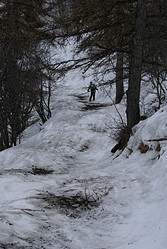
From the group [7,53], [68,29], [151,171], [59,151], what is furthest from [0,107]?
[151,171]

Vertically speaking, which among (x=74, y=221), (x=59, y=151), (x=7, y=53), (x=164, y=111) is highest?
(x=7, y=53)

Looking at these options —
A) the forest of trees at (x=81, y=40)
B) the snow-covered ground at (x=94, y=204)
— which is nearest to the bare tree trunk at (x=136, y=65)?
the forest of trees at (x=81, y=40)

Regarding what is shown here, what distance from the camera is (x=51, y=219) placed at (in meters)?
4.25

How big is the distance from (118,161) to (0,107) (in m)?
6.85

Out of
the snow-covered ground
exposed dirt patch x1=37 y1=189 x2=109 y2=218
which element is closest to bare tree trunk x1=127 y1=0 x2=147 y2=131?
the snow-covered ground

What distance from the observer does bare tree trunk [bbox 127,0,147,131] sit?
8953mm

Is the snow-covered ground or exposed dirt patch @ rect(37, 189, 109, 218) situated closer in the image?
the snow-covered ground

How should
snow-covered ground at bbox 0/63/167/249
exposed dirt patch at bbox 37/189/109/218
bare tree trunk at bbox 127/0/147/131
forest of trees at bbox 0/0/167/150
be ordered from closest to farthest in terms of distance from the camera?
snow-covered ground at bbox 0/63/167/249 → exposed dirt patch at bbox 37/189/109/218 → bare tree trunk at bbox 127/0/147/131 → forest of trees at bbox 0/0/167/150

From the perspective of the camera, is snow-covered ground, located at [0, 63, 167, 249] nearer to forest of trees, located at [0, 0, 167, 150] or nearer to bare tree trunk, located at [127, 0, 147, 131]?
bare tree trunk, located at [127, 0, 147, 131]

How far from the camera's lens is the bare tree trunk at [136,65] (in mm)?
8953

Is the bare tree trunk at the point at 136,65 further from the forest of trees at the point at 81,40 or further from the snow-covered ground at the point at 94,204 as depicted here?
the snow-covered ground at the point at 94,204

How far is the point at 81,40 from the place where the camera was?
36.9ft

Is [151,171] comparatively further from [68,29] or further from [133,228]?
[68,29]

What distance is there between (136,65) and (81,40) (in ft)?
9.30
